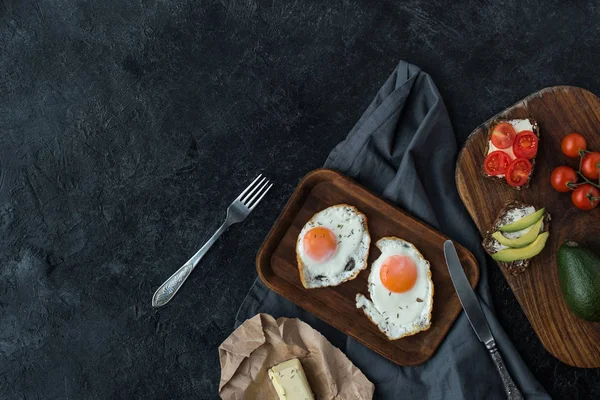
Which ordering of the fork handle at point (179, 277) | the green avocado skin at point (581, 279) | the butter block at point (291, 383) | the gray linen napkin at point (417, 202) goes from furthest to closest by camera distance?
the fork handle at point (179, 277)
the gray linen napkin at point (417, 202)
the butter block at point (291, 383)
the green avocado skin at point (581, 279)

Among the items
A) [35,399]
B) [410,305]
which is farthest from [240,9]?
[35,399]

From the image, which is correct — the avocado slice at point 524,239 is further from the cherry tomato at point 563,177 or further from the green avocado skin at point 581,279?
the cherry tomato at point 563,177

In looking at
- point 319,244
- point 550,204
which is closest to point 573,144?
point 550,204

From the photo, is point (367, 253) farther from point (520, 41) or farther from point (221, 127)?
point (520, 41)

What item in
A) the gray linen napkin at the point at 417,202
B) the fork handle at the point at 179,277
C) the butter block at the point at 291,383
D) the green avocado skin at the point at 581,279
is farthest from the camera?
the fork handle at the point at 179,277

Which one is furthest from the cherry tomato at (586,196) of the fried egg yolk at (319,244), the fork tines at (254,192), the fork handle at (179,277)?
the fork handle at (179,277)

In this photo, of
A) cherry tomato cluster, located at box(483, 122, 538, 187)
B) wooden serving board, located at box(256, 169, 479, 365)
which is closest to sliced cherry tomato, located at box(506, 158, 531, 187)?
cherry tomato cluster, located at box(483, 122, 538, 187)
